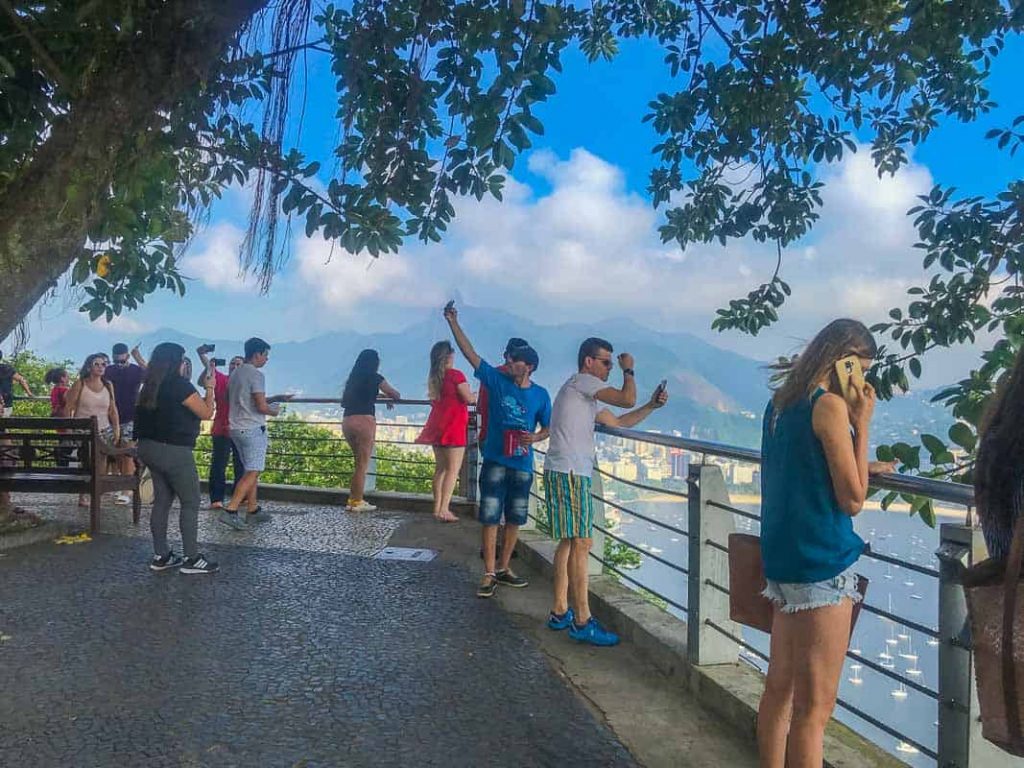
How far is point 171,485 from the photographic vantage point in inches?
258

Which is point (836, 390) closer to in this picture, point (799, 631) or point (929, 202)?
point (799, 631)

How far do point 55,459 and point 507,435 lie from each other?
553 cm

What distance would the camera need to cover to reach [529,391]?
604cm

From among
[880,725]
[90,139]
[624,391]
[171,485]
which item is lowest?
[880,725]

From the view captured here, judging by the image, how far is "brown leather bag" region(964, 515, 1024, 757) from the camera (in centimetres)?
160

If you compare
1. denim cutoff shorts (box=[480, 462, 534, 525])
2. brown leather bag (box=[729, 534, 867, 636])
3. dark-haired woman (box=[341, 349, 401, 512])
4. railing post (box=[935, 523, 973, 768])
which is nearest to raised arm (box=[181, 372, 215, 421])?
denim cutoff shorts (box=[480, 462, 534, 525])

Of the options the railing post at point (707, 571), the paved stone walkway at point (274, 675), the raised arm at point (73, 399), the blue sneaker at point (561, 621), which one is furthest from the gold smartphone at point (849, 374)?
the raised arm at point (73, 399)

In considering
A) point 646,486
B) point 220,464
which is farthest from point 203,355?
point 646,486

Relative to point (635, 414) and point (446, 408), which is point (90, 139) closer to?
point (635, 414)

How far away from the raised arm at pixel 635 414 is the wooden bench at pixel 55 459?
18.6 ft

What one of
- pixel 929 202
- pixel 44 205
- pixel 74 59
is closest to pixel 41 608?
pixel 74 59

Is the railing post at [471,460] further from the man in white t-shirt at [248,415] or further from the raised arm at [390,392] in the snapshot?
the man in white t-shirt at [248,415]

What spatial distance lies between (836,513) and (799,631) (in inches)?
15.9

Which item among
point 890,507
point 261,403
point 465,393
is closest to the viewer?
point 890,507
